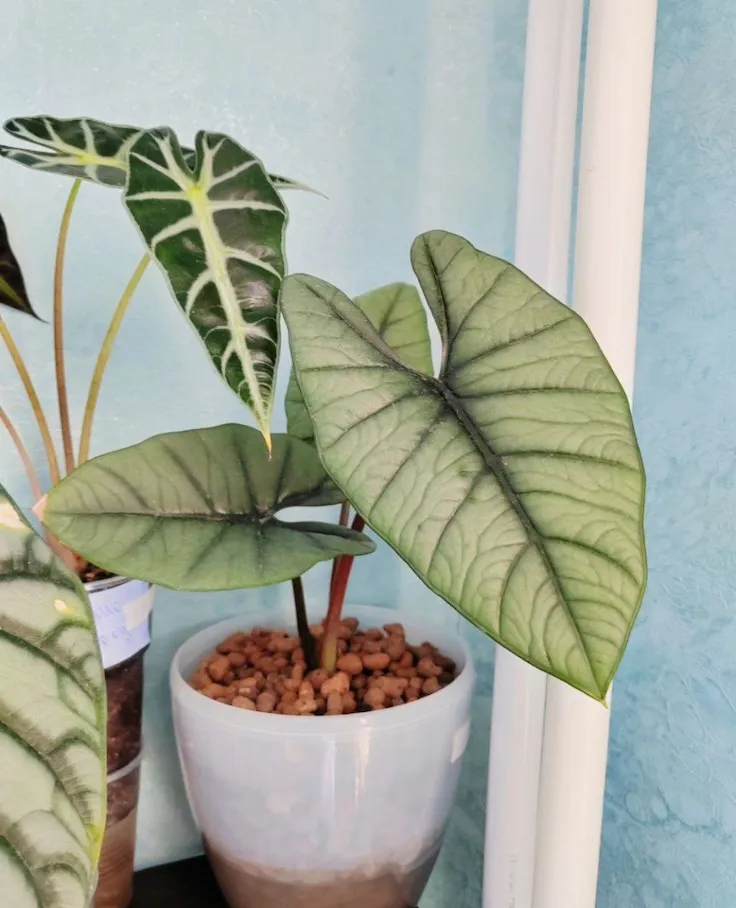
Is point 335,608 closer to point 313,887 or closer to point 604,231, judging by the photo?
point 313,887

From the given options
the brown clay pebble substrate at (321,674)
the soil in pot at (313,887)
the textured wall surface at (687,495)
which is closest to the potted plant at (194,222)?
the brown clay pebble substrate at (321,674)

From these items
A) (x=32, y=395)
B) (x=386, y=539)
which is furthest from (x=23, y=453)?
(x=386, y=539)

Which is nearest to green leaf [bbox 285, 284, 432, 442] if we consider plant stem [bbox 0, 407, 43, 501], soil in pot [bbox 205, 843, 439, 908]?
plant stem [bbox 0, 407, 43, 501]

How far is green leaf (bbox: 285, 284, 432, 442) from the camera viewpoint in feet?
2.18

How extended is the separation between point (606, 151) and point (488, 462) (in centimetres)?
31

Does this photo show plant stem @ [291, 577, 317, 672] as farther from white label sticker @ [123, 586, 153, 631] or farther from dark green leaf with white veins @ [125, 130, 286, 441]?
dark green leaf with white veins @ [125, 130, 286, 441]

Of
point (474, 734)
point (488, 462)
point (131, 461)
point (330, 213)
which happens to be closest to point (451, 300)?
point (488, 462)

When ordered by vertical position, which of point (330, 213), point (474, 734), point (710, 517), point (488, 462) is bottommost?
point (474, 734)

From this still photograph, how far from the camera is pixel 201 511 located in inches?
20.9

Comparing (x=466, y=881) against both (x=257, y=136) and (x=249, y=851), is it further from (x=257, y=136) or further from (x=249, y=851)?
(x=257, y=136)

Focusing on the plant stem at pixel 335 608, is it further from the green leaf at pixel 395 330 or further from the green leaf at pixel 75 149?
the green leaf at pixel 75 149

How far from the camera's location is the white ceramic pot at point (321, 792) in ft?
1.88

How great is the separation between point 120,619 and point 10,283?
0.88 feet

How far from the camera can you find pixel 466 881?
91 centimetres
